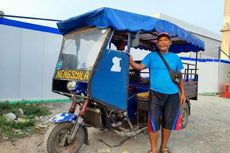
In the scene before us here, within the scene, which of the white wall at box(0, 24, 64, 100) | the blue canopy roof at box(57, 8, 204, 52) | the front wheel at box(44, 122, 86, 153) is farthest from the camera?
the white wall at box(0, 24, 64, 100)

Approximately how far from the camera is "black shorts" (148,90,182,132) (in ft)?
14.0

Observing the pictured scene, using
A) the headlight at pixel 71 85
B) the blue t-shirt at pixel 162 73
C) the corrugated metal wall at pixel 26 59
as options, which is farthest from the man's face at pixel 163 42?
the corrugated metal wall at pixel 26 59

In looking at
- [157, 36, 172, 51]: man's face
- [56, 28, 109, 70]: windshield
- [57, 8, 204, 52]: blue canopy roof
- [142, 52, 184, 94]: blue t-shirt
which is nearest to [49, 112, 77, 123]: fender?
[56, 28, 109, 70]: windshield

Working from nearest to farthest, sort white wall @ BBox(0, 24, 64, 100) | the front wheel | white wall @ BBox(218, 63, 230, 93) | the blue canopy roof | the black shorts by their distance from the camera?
the front wheel
the blue canopy roof
the black shorts
white wall @ BBox(0, 24, 64, 100)
white wall @ BBox(218, 63, 230, 93)

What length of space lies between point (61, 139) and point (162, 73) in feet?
6.08

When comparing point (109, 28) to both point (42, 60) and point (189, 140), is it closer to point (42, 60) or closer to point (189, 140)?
point (189, 140)

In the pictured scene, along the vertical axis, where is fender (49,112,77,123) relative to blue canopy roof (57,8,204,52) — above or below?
below

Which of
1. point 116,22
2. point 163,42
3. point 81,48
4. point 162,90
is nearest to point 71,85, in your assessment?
point 81,48

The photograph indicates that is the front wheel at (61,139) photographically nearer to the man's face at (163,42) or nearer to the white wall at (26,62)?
the man's face at (163,42)

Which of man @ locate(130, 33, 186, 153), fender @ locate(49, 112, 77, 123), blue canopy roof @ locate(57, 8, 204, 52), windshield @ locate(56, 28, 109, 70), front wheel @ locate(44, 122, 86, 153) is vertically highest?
blue canopy roof @ locate(57, 8, 204, 52)

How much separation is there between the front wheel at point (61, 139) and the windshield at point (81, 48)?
97cm

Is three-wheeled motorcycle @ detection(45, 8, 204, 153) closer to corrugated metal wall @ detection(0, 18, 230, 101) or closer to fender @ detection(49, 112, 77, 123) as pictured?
fender @ detection(49, 112, 77, 123)

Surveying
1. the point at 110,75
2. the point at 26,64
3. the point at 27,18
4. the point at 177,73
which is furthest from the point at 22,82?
the point at 177,73

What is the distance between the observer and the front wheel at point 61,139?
13.1ft
